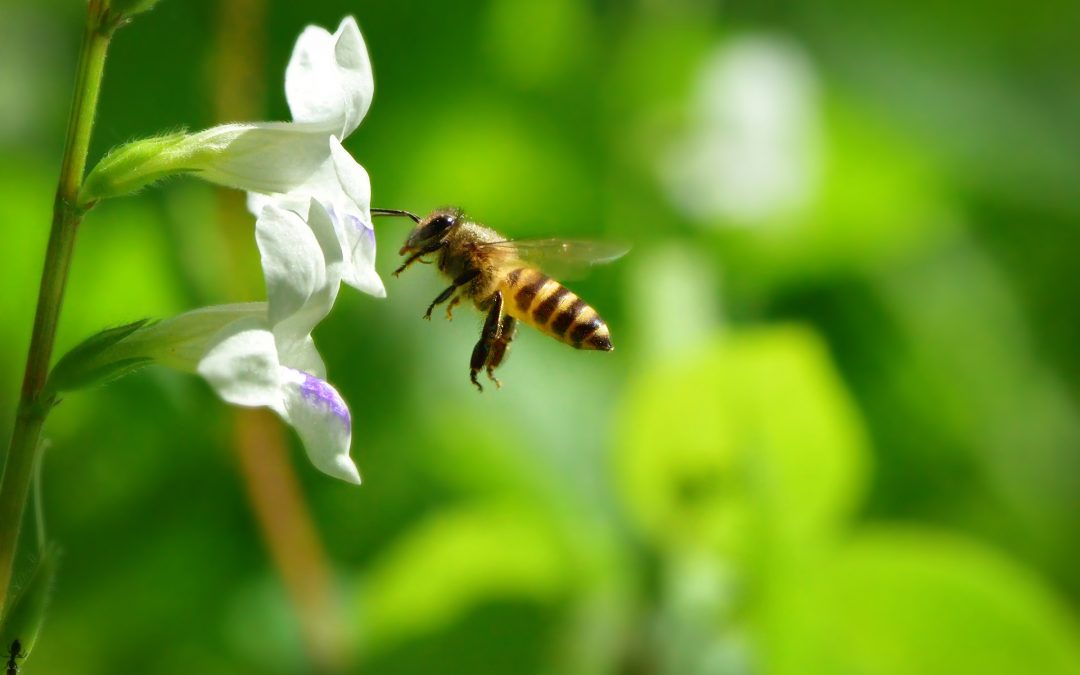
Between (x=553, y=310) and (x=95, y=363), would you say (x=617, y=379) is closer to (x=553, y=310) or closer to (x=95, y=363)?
(x=553, y=310)

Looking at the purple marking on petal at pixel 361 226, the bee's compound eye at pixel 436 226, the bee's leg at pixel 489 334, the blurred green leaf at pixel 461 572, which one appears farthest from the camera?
the blurred green leaf at pixel 461 572

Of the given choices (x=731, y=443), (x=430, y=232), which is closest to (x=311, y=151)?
(x=430, y=232)

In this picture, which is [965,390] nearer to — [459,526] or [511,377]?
[511,377]

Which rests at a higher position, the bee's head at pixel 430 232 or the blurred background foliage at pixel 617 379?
the bee's head at pixel 430 232

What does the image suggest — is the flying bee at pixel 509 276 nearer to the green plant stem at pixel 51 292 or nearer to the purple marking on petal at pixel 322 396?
the purple marking on petal at pixel 322 396

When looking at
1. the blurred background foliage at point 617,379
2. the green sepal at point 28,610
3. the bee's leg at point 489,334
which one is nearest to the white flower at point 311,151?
the green sepal at point 28,610

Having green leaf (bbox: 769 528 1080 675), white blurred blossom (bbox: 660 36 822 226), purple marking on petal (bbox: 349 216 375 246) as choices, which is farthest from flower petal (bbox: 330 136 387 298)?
white blurred blossom (bbox: 660 36 822 226)
